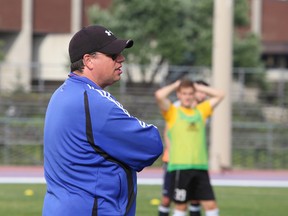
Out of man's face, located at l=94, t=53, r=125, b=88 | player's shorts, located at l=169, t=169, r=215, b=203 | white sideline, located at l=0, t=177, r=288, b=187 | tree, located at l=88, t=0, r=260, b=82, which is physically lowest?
white sideline, located at l=0, t=177, r=288, b=187

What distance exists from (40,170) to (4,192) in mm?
5782

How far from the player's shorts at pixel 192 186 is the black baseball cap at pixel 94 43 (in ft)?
16.8

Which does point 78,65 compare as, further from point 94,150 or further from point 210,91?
point 210,91

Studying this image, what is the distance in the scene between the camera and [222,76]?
→ 20156 millimetres

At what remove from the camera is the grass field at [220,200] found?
11.9m

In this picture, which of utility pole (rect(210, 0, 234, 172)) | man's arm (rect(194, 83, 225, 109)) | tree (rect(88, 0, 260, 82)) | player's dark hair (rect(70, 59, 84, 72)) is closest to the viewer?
player's dark hair (rect(70, 59, 84, 72))

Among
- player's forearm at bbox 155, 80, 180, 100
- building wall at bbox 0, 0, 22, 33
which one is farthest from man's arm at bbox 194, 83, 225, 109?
building wall at bbox 0, 0, 22, 33

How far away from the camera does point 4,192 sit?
14.4m

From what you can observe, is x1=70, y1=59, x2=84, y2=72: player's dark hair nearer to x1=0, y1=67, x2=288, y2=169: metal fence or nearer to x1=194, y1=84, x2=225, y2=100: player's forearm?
x1=194, y1=84, x2=225, y2=100: player's forearm

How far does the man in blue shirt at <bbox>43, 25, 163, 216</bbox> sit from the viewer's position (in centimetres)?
403

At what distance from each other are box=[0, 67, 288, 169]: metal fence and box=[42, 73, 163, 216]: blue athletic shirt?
17954 mm

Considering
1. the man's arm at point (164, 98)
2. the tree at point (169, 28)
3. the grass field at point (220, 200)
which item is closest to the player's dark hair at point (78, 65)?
the man's arm at point (164, 98)

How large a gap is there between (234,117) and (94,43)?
916 inches

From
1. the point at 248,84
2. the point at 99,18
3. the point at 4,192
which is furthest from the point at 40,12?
the point at 4,192
